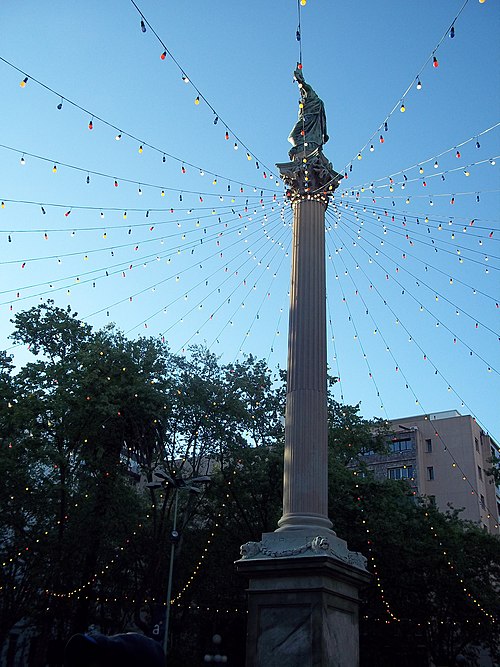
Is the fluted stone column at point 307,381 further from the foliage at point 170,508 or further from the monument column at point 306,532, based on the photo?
the foliage at point 170,508

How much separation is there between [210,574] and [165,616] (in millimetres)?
8661

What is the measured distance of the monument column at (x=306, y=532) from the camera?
12.2 m

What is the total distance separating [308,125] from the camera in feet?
59.8

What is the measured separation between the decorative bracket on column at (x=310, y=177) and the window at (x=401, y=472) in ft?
133

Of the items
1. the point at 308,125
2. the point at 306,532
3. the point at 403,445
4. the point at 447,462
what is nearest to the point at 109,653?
the point at 306,532

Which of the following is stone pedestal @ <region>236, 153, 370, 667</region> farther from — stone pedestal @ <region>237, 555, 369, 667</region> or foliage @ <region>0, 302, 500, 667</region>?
foliage @ <region>0, 302, 500, 667</region>

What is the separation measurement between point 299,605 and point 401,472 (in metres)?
44.5

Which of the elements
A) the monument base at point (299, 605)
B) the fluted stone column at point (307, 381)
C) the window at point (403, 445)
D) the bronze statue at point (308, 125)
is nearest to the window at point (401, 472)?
the window at point (403, 445)

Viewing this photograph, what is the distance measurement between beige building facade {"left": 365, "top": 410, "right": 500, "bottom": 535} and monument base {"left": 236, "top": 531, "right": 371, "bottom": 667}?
38.9m

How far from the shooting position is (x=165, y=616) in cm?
2031

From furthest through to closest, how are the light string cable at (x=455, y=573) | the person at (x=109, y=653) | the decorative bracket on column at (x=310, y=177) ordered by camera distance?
the light string cable at (x=455, y=573), the decorative bracket on column at (x=310, y=177), the person at (x=109, y=653)

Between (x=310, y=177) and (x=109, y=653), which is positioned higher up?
(x=310, y=177)

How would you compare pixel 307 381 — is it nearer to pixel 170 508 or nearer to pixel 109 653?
pixel 109 653

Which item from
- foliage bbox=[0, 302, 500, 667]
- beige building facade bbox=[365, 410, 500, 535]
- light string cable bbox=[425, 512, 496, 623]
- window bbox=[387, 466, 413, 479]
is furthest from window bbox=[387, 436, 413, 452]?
light string cable bbox=[425, 512, 496, 623]
